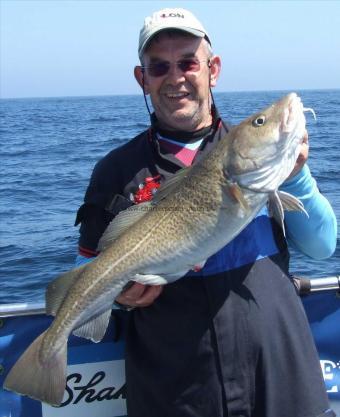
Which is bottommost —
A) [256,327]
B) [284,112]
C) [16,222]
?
[16,222]

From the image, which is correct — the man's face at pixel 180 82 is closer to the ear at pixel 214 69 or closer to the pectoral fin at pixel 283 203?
the ear at pixel 214 69

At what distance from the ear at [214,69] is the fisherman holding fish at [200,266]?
63 millimetres

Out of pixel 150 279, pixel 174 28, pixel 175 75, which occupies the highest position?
pixel 174 28

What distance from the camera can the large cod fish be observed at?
2816 millimetres

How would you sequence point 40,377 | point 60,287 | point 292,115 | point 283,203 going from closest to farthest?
point 292,115 < point 283,203 < point 40,377 < point 60,287

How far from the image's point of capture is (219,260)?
304 cm

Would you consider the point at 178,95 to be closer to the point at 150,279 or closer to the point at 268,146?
the point at 268,146

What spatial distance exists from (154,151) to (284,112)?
861 mm

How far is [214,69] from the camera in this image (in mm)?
3373

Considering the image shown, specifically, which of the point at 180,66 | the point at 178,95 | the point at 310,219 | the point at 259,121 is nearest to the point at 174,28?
the point at 180,66

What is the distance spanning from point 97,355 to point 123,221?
1257mm

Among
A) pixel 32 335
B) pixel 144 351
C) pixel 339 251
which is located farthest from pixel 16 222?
pixel 144 351

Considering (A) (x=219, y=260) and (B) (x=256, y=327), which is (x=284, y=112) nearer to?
(A) (x=219, y=260)

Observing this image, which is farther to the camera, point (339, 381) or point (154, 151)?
point (339, 381)
